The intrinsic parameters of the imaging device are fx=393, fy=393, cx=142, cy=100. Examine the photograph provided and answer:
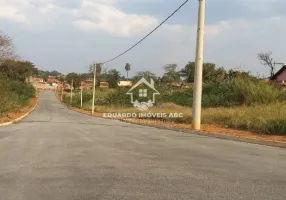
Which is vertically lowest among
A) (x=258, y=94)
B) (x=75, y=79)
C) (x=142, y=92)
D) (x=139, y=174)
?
(x=139, y=174)

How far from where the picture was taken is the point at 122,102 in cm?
6131

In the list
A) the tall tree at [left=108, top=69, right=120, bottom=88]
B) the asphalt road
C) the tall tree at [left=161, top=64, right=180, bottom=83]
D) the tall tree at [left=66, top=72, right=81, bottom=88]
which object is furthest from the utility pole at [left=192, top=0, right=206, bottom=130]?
the tall tree at [left=66, top=72, right=81, bottom=88]

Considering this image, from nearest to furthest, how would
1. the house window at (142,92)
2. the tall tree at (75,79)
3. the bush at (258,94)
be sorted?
1. the bush at (258,94)
2. the house window at (142,92)
3. the tall tree at (75,79)

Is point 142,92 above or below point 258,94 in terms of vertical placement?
below

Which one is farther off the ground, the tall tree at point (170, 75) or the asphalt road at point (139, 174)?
the tall tree at point (170, 75)

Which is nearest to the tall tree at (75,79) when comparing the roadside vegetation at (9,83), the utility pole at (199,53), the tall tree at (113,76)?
the tall tree at (113,76)

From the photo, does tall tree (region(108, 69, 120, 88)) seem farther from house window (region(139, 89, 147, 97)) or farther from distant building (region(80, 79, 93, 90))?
house window (region(139, 89, 147, 97))

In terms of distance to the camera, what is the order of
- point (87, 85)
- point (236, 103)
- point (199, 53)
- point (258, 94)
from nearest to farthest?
point (199, 53)
point (258, 94)
point (236, 103)
point (87, 85)

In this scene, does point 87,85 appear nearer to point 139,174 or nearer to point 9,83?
point 9,83

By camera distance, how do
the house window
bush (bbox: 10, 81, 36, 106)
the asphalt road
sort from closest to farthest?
the asphalt road < the house window < bush (bbox: 10, 81, 36, 106)

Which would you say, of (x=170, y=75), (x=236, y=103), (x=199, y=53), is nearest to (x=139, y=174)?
(x=199, y=53)

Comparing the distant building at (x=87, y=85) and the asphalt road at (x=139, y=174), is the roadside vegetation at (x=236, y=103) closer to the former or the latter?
the asphalt road at (x=139, y=174)

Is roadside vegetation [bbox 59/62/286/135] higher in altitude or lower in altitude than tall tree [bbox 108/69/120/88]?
lower

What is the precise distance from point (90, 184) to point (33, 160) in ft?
9.49
